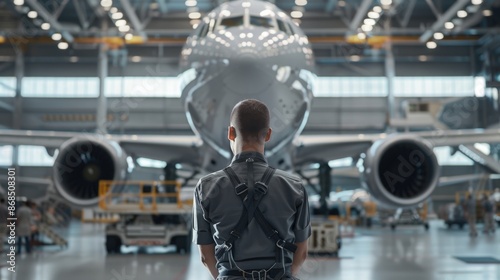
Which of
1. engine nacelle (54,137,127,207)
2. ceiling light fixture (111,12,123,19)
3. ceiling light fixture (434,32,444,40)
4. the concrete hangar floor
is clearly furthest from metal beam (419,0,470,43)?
engine nacelle (54,137,127,207)

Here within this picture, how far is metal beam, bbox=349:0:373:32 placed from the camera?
85.4ft

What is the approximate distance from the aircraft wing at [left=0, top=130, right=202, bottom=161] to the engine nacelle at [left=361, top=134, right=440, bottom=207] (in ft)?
10.4

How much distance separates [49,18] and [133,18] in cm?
358

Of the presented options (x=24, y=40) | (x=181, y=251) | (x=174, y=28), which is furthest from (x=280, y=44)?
(x=24, y=40)

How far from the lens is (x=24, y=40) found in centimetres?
3216

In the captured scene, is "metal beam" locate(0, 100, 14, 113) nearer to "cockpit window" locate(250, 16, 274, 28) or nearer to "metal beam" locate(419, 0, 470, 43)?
"metal beam" locate(419, 0, 470, 43)

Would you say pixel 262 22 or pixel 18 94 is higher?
pixel 18 94

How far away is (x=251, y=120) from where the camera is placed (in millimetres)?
2287

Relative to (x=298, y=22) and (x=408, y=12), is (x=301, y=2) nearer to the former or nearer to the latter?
(x=298, y=22)

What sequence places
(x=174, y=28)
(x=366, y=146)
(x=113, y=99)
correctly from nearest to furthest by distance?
1. (x=366, y=146)
2. (x=174, y=28)
3. (x=113, y=99)

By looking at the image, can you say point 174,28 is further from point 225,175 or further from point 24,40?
point 225,175

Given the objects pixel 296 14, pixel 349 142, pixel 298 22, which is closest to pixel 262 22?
pixel 349 142

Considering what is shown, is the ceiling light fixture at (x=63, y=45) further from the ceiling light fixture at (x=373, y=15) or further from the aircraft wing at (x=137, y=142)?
the aircraft wing at (x=137, y=142)

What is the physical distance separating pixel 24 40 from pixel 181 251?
23.5 meters
